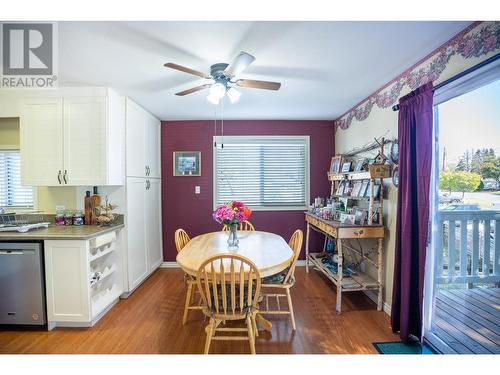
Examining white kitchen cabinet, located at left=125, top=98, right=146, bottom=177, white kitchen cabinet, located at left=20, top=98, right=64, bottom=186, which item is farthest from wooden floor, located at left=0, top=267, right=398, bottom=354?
white kitchen cabinet, located at left=125, top=98, right=146, bottom=177

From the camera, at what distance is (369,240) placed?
2912 mm

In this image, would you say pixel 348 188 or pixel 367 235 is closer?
pixel 367 235

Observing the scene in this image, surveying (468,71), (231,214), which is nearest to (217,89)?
(231,214)

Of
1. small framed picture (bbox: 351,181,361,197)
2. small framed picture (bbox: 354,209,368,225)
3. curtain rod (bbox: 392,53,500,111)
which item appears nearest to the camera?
curtain rod (bbox: 392,53,500,111)

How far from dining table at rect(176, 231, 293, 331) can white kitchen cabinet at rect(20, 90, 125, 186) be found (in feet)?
4.05

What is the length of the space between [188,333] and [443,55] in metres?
3.07

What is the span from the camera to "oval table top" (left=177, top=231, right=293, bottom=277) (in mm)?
1859

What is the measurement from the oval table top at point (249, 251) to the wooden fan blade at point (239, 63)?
1484 millimetres

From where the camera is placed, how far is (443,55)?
180 cm

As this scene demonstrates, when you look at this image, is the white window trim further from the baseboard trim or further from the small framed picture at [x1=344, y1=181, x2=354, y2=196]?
the small framed picture at [x1=344, y1=181, x2=354, y2=196]

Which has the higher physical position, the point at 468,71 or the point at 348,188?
the point at 468,71

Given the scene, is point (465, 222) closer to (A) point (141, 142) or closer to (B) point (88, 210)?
(A) point (141, 142)

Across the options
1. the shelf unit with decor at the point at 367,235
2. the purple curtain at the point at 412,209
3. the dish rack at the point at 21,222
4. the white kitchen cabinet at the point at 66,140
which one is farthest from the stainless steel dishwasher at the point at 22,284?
the purple curtain at the point at 412,209
